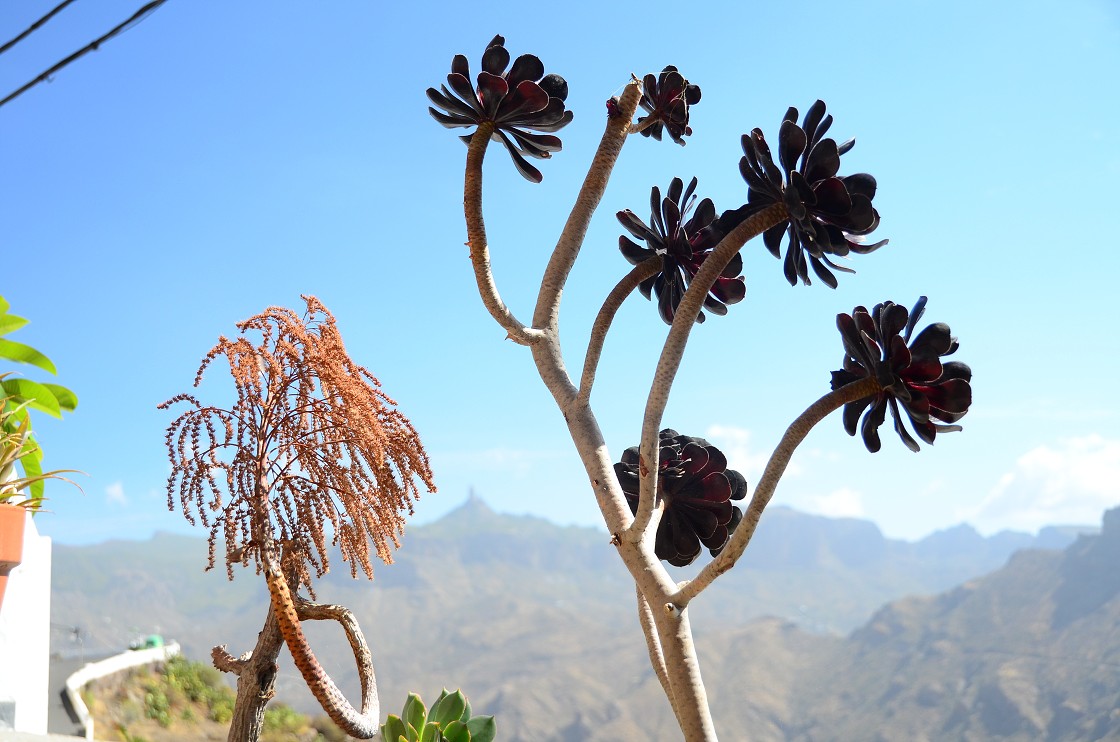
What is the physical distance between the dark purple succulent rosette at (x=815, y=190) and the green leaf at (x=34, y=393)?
510 centimetres

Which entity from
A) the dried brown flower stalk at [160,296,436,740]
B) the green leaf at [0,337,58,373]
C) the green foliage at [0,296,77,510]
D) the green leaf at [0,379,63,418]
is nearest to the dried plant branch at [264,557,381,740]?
the dried brown flower stalk at [160,296,436,740]

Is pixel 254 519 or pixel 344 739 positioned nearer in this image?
pixel 254 519

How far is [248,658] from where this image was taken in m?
3.57

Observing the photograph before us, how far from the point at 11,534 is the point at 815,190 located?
161 inches

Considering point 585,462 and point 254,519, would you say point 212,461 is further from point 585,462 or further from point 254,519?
point 585,462

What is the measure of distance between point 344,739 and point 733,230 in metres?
9.73

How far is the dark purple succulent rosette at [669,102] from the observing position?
12.1ft

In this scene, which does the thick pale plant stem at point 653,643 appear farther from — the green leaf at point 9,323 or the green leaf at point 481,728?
the green leaf at point 9,323

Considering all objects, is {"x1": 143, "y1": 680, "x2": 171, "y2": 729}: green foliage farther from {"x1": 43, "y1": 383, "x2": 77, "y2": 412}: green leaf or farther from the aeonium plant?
the aeonium plant

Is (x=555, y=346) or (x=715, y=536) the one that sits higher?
(x=555, y=346)

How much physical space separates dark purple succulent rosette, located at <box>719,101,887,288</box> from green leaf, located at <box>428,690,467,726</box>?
237cm

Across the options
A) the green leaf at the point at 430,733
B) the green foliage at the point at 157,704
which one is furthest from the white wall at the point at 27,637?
the green foliage at the point at 157,704

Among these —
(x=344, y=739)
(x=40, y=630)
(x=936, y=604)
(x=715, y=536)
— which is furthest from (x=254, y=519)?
(x=936, y=604)

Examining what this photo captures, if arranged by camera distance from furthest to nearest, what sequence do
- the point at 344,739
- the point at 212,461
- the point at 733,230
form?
the point at 344,739 → the point at 212,461 → the point at 733,230
